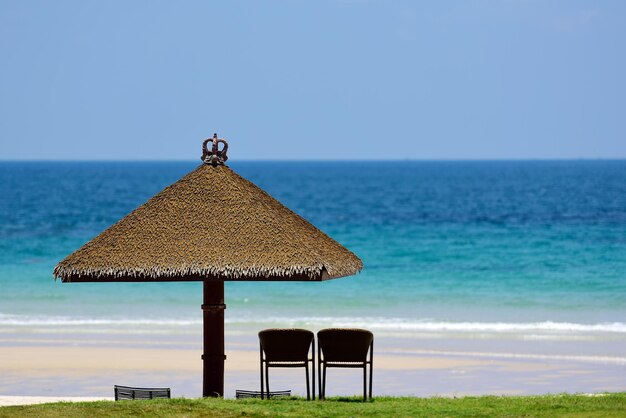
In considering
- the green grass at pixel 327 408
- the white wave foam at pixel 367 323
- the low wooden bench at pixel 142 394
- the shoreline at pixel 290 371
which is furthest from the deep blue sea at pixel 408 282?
the green grass at pixel 327 408

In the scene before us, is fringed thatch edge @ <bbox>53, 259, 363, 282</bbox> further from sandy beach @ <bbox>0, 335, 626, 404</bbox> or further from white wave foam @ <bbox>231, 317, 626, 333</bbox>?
white wave foam @ <bbox>231, 317, 626, 333</bbox>

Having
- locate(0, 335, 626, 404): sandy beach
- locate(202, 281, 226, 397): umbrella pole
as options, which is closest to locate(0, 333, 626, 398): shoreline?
locate(0, 335, 626, 404): sandy beach

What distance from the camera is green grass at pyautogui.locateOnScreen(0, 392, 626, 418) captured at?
33.4ft

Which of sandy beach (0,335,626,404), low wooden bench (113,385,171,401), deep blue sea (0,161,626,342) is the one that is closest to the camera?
low wooden bench (113,385,171,401)

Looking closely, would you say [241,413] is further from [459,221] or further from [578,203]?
[578,203]

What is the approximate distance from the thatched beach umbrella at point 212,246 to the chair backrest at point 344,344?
0.51 meters

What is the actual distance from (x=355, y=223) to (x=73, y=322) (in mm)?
29489

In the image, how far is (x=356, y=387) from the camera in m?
15.0

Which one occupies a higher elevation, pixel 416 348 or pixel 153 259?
pixel 153 259

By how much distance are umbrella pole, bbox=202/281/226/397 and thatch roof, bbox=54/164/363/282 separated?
45 centimetres

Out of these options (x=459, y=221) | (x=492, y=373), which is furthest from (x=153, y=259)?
(x=459, y=221)

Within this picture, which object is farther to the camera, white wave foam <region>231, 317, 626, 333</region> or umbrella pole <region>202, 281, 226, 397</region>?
white wave foam <region>231, 317, 626, 333</region>

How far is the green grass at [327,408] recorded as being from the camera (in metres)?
10.2

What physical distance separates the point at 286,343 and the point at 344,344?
0.51m
